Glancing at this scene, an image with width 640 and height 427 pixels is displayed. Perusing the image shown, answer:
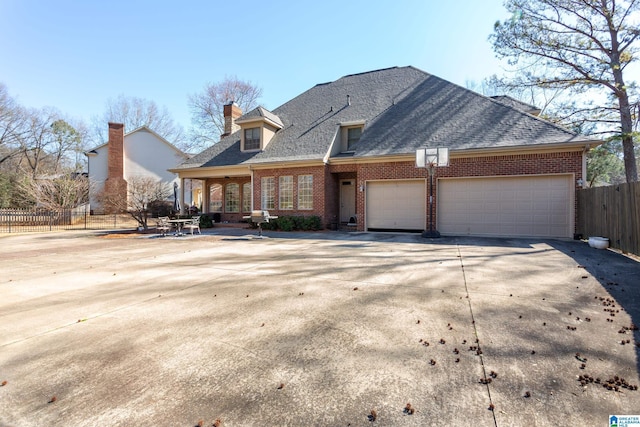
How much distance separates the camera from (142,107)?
35.5 meters

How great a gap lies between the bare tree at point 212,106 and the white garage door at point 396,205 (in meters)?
23.9

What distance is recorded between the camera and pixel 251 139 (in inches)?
644

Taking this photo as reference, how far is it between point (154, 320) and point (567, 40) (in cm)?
1768

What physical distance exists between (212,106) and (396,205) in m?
26.6

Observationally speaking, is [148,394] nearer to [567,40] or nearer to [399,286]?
[399,286]

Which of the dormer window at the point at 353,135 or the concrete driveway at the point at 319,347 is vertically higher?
the dormer window at the point at 353,135

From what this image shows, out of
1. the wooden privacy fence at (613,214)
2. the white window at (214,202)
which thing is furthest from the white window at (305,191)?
the wooden privacy fence at (613,214)

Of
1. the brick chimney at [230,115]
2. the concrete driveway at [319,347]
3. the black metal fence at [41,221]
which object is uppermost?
the brick chimney at [230,115]

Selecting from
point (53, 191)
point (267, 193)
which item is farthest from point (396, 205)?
point (53, 191)

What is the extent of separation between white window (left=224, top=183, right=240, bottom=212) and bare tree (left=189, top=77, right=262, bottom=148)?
15.9 metres

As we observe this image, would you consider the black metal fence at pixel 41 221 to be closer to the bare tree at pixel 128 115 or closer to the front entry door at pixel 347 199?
the front entry door at pixel 347 199

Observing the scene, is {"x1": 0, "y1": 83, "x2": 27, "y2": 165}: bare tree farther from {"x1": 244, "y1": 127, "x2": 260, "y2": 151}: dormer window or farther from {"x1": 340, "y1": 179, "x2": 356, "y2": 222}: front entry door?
{"x1": 340, "y1": 179, "x2": 356, "y2": 222}: front entry door

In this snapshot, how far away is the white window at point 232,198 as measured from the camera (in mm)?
17922

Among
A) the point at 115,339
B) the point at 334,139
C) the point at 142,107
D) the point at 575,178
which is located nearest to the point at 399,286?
the point at 115,339
